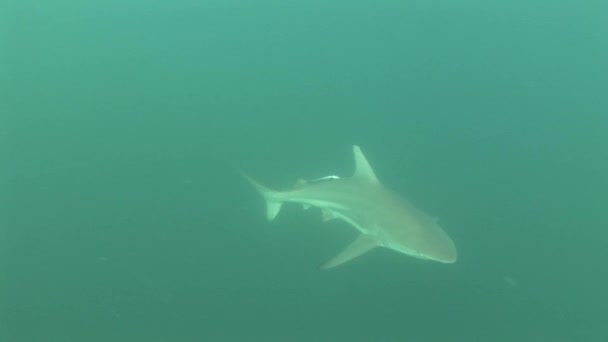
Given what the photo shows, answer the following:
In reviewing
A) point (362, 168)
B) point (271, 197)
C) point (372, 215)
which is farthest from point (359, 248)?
point (271, 197)

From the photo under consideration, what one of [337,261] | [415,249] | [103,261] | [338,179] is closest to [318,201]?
[338,179]

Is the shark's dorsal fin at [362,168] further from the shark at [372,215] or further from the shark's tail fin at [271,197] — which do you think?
the shark's tail fin at [271,197]

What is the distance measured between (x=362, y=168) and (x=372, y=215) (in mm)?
402

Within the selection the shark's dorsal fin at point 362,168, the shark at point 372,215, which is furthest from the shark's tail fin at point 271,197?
the shark's dorsal fin at point 362,168

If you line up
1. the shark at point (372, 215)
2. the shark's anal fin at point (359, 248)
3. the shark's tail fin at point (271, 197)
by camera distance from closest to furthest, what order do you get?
the shark at point (372, 215), the shark's anal fin at point (359, 248), the shark's tail fin at point (271, 197)

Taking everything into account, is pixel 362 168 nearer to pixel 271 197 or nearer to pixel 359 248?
pixel 359 248

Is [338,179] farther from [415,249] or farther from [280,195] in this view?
[415,249]

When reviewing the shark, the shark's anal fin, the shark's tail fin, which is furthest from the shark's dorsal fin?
the shark's tail fin

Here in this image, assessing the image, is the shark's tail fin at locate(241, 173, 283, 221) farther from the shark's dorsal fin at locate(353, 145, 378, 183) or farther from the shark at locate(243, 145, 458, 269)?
the shark's dorsal fin at locate(353, 145, 378, 183)

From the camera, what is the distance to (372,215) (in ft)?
17.0

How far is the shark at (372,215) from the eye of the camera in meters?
4.79

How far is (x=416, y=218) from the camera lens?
16.3 feet

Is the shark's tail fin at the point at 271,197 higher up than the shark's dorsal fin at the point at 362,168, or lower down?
lower down

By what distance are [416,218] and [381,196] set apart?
1.27 feet
